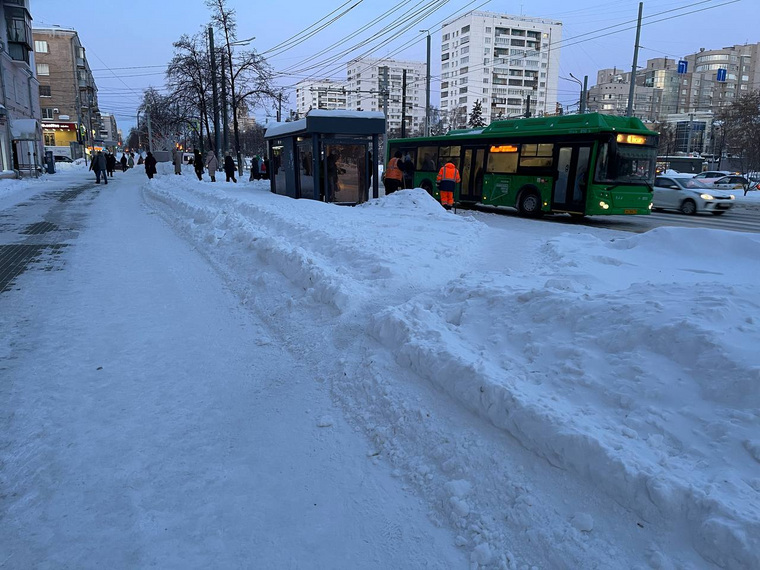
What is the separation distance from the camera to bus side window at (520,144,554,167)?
55.3ft

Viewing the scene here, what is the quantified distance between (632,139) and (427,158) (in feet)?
26.0

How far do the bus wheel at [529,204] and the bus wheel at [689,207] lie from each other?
800cm

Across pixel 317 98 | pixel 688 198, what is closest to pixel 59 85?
pixel 317 98

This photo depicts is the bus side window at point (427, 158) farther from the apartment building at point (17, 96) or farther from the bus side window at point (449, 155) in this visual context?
the apartment building at point (17, 96)

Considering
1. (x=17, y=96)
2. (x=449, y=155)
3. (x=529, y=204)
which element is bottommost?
(x=529, y=204)

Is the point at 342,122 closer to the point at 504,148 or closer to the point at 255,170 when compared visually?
the point at 504,148

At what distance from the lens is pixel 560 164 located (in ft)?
54.5

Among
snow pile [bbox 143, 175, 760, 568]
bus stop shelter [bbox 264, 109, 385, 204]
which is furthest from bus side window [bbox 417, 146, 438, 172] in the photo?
snow pile [bbox 143, 175, 760, 568]

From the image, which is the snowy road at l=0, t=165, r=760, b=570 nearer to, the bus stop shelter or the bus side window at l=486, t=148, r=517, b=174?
the bus stop shelter

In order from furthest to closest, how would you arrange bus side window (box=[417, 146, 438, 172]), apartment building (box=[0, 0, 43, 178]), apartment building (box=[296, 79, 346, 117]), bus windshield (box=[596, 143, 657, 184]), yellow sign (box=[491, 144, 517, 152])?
apartment building (box=[296, 79, 346, 117])
apartment building (box=[0, 0, 43, 178])
bus side window (box=[417, 146, 438, 172])
yellow sign (box=[491, 144, 517, 152])
bus windshield (box=[596, 143, 657, 184])

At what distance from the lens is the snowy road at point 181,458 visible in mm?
2625

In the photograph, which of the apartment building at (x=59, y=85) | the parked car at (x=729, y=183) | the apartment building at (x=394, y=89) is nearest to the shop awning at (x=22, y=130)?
the apartment building at (x=59, y=85)

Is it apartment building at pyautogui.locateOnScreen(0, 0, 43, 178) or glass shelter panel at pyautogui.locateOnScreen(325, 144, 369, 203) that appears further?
apartment building at pyautogui.locateOnScreen(0, 0, 43, 178)

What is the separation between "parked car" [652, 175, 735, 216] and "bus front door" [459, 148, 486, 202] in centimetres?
736
